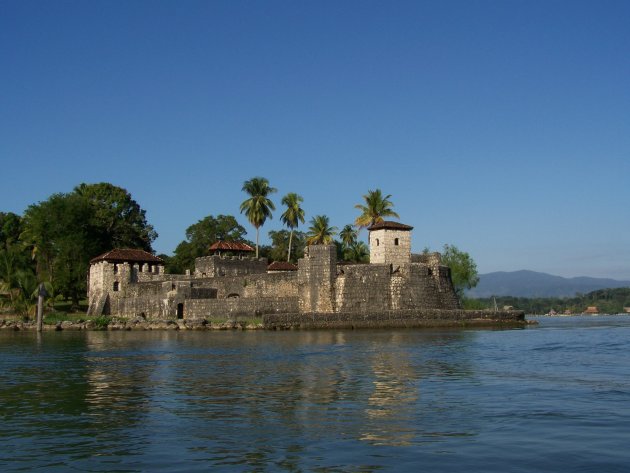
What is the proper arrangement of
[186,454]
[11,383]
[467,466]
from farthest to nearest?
[11,383] → [186,454] → [467,466]

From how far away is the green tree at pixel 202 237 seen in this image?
76062 mm

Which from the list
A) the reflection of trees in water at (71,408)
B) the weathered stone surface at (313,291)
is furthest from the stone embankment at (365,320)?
the reflection of trees in water at (71,408)

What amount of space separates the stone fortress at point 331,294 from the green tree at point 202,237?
2312 cm

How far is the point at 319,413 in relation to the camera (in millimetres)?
13047

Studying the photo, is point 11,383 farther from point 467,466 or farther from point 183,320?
point 183,320

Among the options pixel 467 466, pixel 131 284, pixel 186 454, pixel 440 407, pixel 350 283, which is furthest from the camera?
pixel 131 284

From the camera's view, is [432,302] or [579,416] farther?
[432,302]

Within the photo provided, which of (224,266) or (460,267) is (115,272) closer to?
(224,266)

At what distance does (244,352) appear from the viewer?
26.7m

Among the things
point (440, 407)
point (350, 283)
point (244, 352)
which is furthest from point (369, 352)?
point (350, 283)

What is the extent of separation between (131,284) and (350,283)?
58.6 feet

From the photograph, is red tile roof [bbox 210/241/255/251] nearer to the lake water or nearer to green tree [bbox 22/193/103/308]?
green tree [bbox 22/193/103/308]

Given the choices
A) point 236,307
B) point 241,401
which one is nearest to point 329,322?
point 236,307

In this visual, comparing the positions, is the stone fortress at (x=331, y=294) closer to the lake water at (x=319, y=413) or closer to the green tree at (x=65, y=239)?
the green tree at (x=65, y=239)
